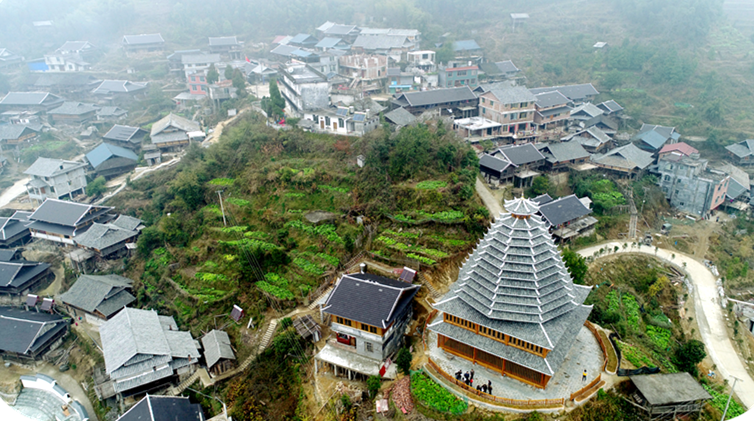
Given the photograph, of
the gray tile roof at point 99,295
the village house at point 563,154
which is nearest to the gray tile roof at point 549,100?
the village house at point 563,154

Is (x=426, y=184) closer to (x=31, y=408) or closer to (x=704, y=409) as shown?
(x=704, y=409)

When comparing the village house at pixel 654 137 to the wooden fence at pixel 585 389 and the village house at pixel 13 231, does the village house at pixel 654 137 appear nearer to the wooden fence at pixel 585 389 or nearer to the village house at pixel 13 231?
the wooden fence at pixel 585 389

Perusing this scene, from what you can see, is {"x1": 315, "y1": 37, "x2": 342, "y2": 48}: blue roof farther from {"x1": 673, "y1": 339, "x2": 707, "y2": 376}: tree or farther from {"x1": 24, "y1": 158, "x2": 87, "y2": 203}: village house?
{"x1": 673, "y1": 339, "x2": 707, "y2": 376}: tree

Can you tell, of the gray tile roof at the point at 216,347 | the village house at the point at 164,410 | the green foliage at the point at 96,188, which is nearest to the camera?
the village house at the point at 164,410

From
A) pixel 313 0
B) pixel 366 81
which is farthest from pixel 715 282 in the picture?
Answer: pixel 313 0

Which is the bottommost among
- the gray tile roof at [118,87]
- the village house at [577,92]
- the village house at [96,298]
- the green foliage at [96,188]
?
the village house at [96,298]

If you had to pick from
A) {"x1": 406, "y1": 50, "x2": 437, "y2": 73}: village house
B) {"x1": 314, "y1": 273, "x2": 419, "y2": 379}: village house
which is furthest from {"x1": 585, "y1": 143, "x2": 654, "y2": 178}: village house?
{"x1": 314, "y1": 273, "x2": 419, "y2": 379}: village house

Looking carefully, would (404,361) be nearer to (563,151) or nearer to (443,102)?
(563,151)
